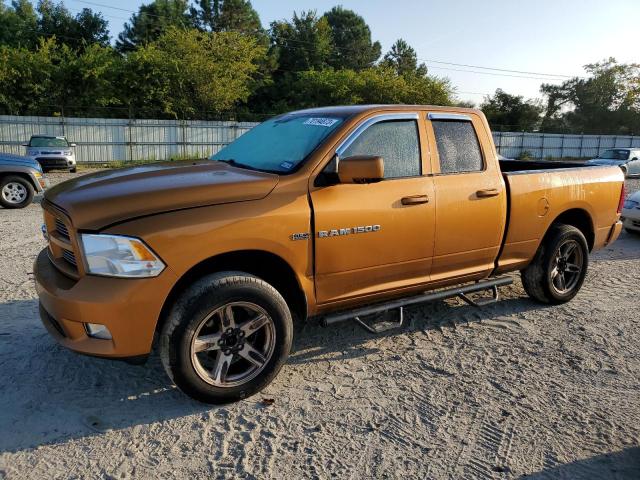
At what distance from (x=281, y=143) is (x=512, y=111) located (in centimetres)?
5357

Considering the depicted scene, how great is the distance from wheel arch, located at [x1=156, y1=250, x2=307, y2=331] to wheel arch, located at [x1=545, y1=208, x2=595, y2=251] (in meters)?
3.07

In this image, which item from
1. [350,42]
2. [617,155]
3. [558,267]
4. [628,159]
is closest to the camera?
[558,267]

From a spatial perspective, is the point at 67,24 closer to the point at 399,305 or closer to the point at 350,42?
the point at 350,42

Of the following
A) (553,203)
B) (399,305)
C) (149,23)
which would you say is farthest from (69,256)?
(149,23)

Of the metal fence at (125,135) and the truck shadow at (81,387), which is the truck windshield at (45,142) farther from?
the truck shadow at (81,387)

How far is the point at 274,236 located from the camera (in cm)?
321

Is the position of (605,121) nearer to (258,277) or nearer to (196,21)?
(196,21)

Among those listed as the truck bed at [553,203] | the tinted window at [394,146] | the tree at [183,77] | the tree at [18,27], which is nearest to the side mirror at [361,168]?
the tinted window at [394,146]

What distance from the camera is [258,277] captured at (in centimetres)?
342

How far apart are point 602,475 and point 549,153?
3917cm

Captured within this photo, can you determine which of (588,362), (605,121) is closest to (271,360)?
(588,362)

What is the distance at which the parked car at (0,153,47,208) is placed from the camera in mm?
10360

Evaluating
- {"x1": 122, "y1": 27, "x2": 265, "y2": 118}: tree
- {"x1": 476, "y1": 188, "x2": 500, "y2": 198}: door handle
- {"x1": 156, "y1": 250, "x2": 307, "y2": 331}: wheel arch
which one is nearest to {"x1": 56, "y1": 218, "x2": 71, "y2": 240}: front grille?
{"x1": 156, "y1": 250, "x2": 307, "y2": 331}: wheel arch

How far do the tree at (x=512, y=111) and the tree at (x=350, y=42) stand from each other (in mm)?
17749
